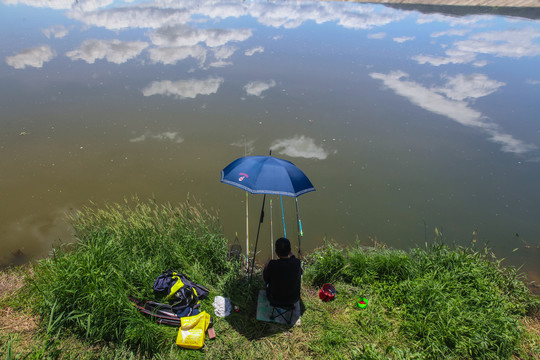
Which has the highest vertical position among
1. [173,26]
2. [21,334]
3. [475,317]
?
[173,26]

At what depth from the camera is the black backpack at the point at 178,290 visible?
333 cm

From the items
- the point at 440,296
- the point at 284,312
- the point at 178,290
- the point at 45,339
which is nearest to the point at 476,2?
the point at 440,296

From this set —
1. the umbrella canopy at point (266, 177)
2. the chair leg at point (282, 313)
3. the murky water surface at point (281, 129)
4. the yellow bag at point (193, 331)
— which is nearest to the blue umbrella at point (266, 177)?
the umbrella canopy at point (266, 177)

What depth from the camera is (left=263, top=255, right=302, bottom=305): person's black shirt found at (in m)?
3.14

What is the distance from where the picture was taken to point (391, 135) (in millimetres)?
7523

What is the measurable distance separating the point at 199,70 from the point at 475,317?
1012 cm

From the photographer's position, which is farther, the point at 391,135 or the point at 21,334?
the point at 391,135

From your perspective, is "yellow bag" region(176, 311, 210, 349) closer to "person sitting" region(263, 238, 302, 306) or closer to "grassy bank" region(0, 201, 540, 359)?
"grassy bank" region(0, 201, 540, 359)

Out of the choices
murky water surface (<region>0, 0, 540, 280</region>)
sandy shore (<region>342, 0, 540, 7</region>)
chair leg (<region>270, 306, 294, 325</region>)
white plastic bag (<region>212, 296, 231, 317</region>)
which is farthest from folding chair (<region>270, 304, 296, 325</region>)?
sandy shore (<region>342, 0, 540, 7</region>)

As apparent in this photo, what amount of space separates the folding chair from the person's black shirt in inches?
3.5

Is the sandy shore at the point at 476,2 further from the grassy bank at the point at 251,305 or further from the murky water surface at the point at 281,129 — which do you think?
the grassy bank at the point at 251,305

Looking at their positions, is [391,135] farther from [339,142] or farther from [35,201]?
[35,201]

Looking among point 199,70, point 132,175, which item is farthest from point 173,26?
point 132,175

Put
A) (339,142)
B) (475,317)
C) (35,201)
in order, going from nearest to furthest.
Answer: (475,317)
(35,201)
(339,142)
